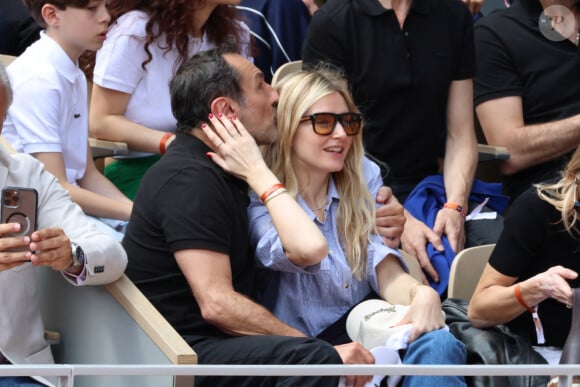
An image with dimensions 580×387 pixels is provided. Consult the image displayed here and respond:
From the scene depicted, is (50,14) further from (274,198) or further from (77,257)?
(77,257)

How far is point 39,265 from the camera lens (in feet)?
10.4

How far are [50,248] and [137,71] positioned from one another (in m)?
1.80

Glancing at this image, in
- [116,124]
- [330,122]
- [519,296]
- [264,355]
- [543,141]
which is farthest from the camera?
[543,141]

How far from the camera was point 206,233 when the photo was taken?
11.4 ft

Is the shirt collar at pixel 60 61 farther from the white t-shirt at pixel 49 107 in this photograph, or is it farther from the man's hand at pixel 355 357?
the man's hand at pixel 355 357

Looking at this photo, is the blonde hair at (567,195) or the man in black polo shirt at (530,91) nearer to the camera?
the blonde hair at (567,195)

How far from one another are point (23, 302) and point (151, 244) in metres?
0.44

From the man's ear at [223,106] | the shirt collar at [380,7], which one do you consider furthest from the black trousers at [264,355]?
the shirt collar at [380,7]

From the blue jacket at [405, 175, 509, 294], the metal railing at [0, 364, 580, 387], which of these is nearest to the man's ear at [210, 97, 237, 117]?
the blue jacket at [405, 175, 509, 294]

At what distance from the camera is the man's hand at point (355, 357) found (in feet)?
11.2

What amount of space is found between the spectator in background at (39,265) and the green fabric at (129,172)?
1.30 metres

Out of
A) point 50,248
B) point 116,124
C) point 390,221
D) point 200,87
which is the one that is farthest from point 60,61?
point 50,248

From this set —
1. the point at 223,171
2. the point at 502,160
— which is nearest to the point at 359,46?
the point at 502,160

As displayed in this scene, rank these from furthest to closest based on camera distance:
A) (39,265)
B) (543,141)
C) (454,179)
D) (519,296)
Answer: (543,141), (454,179), (519,296), (39,265)
